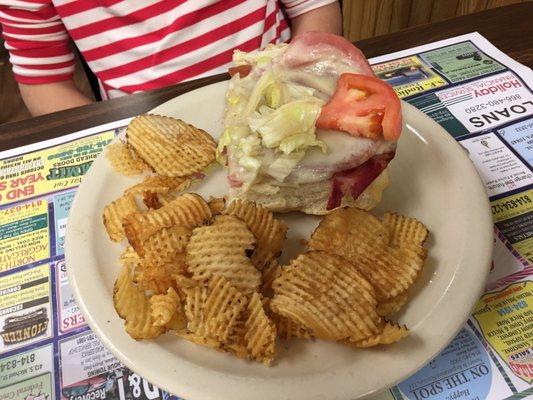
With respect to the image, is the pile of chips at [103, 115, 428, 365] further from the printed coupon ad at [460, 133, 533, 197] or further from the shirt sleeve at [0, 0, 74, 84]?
the shirt sleeve at [0, 0, 74, 84]

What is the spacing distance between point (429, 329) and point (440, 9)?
7.73ft

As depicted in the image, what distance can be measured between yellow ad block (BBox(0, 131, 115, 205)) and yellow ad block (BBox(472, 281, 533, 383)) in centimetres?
99

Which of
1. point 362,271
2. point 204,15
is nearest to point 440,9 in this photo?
point 204,15

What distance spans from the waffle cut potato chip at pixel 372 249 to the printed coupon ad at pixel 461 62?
796mm

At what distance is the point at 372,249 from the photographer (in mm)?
860

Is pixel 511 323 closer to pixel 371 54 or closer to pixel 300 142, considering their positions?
pixel 300 142

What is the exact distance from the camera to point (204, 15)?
1.47 meters

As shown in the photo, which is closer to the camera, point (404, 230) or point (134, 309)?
point (134, 309)

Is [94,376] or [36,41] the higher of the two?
[36,41]

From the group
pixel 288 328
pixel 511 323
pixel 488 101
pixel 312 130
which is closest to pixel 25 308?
pixel 288 328

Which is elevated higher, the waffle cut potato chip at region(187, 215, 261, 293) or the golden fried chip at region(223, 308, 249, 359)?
the waffle cut potato chip at region(187, 215, 261, 293)

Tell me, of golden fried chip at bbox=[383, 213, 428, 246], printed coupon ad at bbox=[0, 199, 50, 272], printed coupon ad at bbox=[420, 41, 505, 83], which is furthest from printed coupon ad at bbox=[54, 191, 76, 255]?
printed coupon ad at bbox=[420, 41, 505, 83]

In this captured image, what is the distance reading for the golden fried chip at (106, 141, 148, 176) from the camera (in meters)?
1.12

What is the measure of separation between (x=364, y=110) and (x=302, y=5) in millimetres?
883
